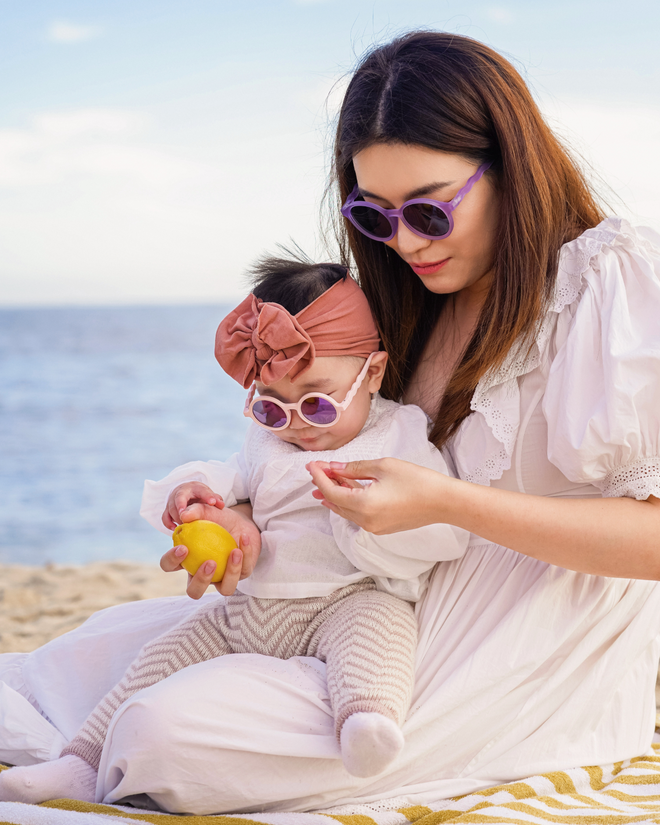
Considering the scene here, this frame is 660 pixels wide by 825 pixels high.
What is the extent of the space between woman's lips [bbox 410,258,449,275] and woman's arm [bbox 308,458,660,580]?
2.25ft

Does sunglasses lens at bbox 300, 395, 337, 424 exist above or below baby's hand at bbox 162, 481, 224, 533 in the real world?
above

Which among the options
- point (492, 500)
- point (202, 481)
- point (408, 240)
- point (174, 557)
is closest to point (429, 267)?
point (408, 240)

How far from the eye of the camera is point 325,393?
212 cm

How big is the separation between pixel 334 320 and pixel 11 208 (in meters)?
26.1

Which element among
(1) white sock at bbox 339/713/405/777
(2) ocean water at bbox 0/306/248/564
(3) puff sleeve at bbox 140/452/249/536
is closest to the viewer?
(1) white sock at bbox 339/713/405/777

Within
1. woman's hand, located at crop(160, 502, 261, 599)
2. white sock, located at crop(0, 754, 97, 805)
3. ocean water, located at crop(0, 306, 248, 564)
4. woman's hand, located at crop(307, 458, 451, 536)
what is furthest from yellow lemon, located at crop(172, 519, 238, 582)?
ocean water, located at crop(0, 306, 248, 564)

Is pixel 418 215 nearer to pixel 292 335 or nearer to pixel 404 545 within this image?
→ pixel 292 335

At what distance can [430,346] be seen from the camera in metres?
2.48

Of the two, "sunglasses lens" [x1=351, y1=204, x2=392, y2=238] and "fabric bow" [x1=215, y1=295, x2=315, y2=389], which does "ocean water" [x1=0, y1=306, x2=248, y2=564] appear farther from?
"sunglasses lens" [x1=351, y1=204, x2=392, y2=238]

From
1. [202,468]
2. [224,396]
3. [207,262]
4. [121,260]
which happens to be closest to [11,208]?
[121,260]

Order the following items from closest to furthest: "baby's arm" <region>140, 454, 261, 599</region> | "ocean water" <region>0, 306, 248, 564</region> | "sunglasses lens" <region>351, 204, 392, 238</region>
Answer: "baby's arm" <region>140, 454, 261, 599</region> → "sunglasses lens" <region>351, 204, 392, 238</region> → "ocean water" <region>0, 306, 248, 564</region>

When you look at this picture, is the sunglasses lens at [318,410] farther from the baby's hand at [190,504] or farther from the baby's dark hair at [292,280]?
the baby's hand at [190,504]

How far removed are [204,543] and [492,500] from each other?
0.76 m

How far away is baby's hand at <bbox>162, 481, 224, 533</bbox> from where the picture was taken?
6.76 ft
